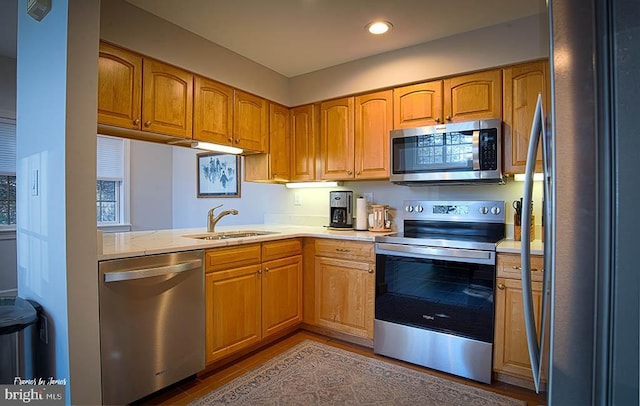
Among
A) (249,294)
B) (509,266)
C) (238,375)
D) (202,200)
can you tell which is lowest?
(238,375)

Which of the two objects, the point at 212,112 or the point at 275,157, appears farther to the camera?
the point at 275,157

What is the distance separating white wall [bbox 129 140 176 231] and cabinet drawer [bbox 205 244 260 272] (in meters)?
3.40

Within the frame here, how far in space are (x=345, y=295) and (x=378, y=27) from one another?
205 cm

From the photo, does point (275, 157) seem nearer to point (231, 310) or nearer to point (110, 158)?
point (231, 310)

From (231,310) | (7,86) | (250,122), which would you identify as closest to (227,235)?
(231,310)

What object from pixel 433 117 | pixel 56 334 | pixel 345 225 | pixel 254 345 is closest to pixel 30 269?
pixel 56 334

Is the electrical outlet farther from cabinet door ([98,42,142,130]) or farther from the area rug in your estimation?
cabinet door ([98,42,142,130])

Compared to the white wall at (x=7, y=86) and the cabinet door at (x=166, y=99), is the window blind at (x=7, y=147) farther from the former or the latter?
the cabinet door at (x=166, y=99)

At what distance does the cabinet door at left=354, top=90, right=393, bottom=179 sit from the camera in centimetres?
287

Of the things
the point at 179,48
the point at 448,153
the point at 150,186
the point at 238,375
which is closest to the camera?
the point at 238,375

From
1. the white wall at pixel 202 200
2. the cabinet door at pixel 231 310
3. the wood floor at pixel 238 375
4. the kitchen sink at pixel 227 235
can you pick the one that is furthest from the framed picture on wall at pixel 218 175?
the wood floor at pixel 238 375

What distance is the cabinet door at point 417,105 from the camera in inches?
104

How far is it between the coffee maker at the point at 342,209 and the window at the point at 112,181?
11.4 ft

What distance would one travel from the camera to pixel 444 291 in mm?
2314
